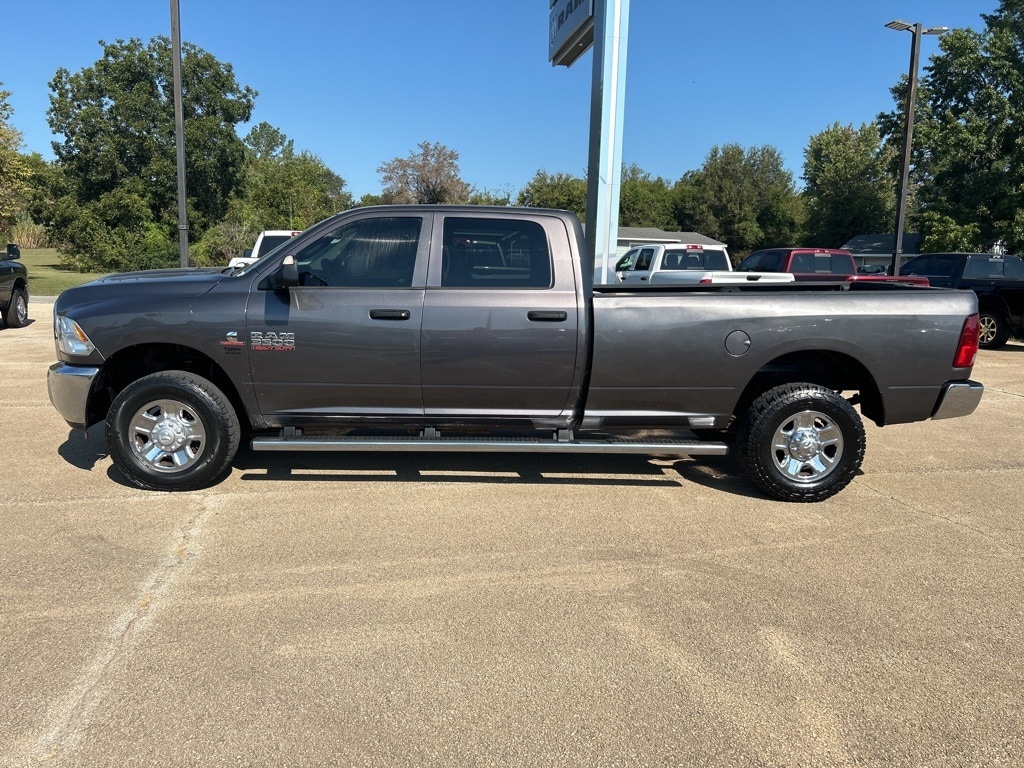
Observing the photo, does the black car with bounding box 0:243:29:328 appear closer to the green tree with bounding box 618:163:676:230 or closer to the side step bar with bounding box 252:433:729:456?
the side step bar with bounding box 252:433:729:456

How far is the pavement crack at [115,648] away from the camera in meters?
2.65

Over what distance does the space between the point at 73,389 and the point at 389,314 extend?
2.18 meters

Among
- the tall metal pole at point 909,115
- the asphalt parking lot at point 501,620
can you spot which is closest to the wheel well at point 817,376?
the asphalt parking lot at point 501,620

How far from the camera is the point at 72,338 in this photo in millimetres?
5082

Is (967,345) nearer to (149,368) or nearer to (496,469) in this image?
(496,469)

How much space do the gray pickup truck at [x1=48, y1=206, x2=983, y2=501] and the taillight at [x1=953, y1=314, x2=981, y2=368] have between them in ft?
0.04

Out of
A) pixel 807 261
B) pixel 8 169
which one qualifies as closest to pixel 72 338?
pixel 807 261

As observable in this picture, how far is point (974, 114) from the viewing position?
1175 inches

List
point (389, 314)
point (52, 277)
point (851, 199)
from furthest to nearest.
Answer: point (851, 199) → point (52, 277) → point (389, 314)

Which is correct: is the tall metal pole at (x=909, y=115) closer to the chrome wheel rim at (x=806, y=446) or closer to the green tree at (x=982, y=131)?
the green tree at (x=982, y=131)

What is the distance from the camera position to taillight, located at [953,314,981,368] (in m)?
5.09

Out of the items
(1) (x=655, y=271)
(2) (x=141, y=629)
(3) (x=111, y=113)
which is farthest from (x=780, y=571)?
(3) (x=111, y=113)

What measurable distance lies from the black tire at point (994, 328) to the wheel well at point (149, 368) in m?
14.1

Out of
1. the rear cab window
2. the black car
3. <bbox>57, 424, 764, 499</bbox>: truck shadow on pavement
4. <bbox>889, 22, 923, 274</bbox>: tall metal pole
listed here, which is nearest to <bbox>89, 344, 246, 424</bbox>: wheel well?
<bbox>57, 424, 764, 499</bbox>: truck shadow on pavement
